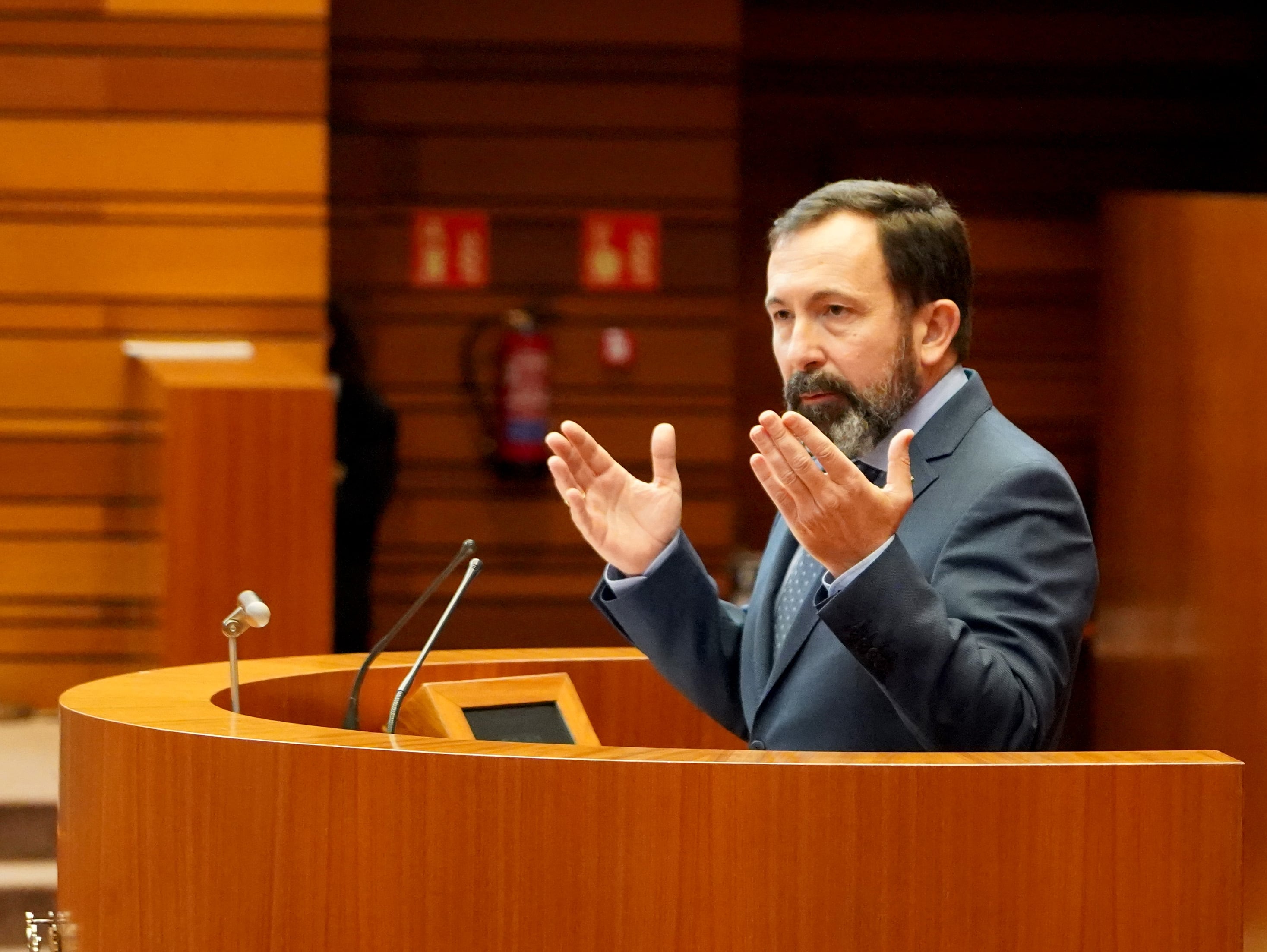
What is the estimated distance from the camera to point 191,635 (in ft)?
12.0

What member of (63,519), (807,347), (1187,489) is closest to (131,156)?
(63,519)

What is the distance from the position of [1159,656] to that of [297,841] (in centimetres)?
266

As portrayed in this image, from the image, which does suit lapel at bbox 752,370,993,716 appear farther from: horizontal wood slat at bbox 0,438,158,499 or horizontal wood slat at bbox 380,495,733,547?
horizontal wood slat at bbox 380,495,733,547

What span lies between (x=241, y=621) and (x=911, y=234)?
0.79 meters

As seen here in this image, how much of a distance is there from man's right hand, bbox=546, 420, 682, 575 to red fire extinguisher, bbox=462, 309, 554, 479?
361 centimetres

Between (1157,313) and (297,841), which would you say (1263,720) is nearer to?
(1157,313)

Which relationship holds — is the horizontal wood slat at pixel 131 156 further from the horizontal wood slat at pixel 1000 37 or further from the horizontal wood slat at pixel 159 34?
the horizontal wood slat at pixel 1000 37

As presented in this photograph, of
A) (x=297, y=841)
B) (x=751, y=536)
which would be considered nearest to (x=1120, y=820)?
(x=297, y=841)

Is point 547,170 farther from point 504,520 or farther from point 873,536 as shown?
point 873,536

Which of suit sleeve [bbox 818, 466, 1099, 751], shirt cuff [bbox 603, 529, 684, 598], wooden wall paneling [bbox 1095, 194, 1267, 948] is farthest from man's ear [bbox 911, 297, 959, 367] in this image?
wooden wall paneling [bbox 1095, 194, 1267, 948]

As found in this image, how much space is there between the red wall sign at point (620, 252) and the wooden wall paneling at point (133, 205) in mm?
1352

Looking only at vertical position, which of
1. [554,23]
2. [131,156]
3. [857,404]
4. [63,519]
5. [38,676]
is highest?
[554,23]

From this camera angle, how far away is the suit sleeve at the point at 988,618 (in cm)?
149

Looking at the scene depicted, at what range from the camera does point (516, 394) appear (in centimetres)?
546
